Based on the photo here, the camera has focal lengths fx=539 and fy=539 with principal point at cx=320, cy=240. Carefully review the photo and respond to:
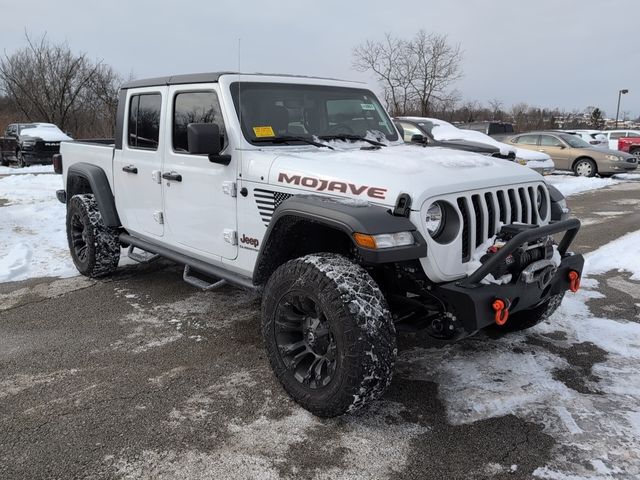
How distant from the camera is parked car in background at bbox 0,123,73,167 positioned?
684 inches

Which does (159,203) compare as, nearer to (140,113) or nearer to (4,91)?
(140,113)

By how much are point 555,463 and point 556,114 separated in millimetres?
50089

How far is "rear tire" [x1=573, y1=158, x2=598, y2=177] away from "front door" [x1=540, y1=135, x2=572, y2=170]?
0.78 ft

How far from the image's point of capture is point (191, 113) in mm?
4176

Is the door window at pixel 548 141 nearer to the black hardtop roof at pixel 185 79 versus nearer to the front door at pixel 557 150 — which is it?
the front door at pixel 557 150

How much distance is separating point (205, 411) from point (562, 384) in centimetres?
221

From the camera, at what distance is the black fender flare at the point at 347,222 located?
8.75 feet

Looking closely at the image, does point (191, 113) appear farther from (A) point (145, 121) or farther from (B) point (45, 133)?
(B) point (45, 133)

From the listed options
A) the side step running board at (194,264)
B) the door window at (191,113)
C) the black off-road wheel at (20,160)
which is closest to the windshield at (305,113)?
the door window at (191,113)

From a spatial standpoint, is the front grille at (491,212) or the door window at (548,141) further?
the door window at (548,141)

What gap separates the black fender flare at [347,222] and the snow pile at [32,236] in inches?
145

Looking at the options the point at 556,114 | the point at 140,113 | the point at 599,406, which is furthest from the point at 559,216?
the point at 556,114

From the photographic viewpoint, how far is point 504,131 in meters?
20.4

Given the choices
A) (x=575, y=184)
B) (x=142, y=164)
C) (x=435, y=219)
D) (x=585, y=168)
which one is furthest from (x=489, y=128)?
(x=435, y=219)
